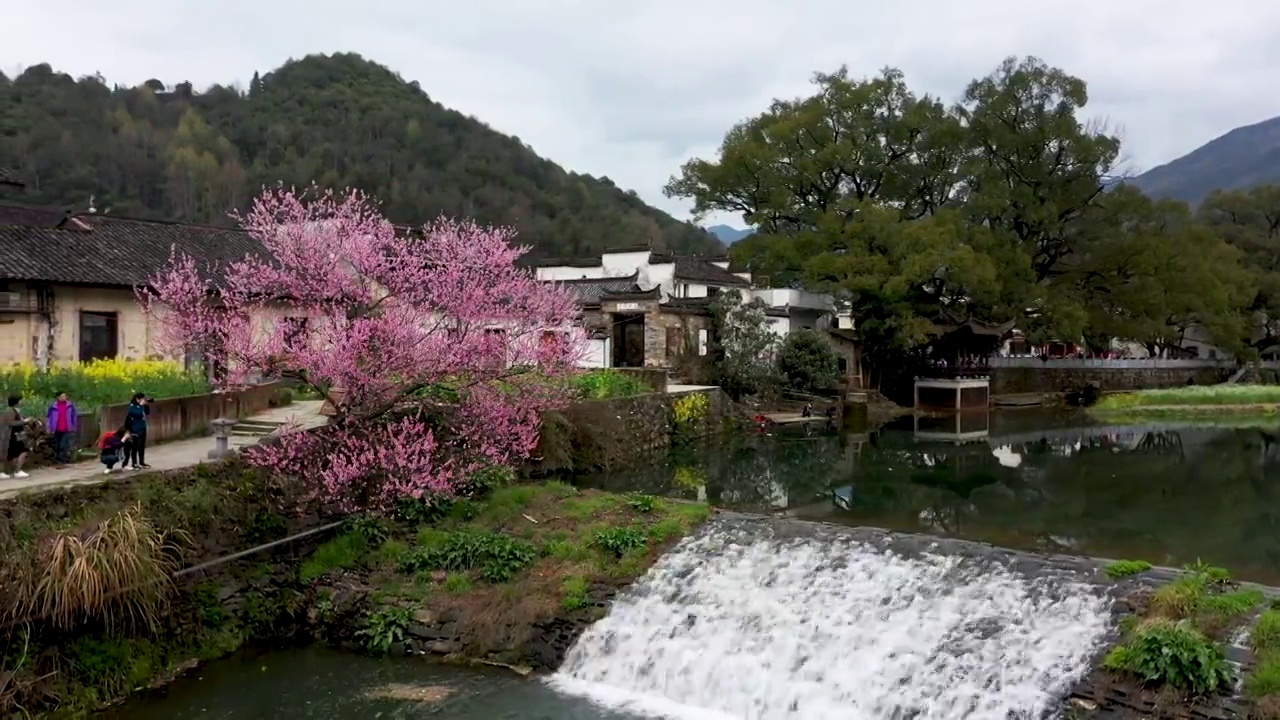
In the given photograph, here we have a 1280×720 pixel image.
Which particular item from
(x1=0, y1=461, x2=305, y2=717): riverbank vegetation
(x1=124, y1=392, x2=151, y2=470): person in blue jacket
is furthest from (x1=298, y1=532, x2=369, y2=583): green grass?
(x1=124, y1=392, x2=151, y2=470): person in blue jacket

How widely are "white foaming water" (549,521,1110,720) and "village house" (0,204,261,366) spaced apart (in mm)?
15508

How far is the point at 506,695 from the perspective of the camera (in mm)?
10469

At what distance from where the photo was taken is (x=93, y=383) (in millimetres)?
16062

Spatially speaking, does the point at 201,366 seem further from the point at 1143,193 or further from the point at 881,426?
the point at 1143,193

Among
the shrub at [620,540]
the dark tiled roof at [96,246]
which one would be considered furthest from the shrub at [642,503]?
the dark tiled roof at [96,246]

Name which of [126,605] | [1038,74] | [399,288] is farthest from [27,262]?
[1038,74]

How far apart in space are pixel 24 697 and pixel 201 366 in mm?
11132

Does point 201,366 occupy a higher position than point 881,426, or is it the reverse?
point 201,366

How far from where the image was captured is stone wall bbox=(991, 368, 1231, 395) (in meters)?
46.2

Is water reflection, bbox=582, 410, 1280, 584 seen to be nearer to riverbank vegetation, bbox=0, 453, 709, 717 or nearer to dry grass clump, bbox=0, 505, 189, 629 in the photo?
riverbank vegetation, bbox=0, 453, 709, 717

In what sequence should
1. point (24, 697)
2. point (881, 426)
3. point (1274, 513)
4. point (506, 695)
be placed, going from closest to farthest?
1. point (24, 697)
2. point (506, 695)
3. point (1274, 513)
4. point (881, 426)

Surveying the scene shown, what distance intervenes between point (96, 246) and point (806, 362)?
24059mm

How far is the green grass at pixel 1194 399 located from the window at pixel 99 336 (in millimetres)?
39483

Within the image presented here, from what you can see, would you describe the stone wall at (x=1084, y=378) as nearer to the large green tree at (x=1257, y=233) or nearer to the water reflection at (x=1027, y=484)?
the large green tree at (x=1257, y=233)
